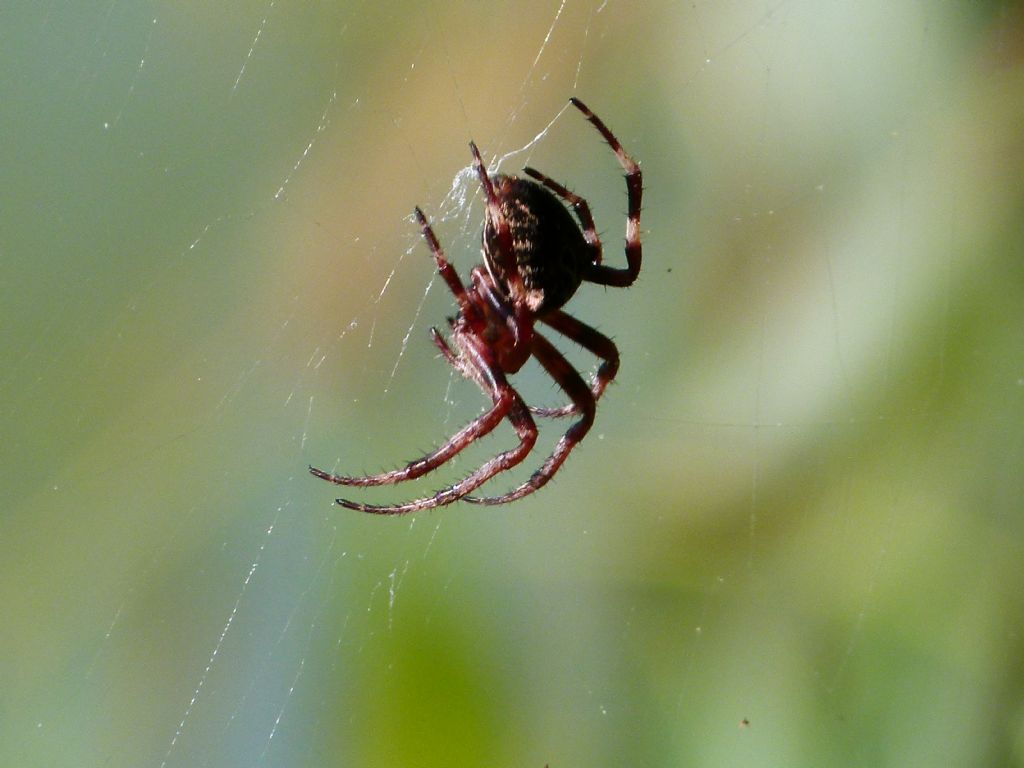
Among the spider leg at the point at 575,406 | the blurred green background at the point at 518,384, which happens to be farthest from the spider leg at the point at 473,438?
the blurred green background at the point at 518,384

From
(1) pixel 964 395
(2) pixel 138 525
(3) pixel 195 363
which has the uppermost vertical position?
(3) pixel 195 363

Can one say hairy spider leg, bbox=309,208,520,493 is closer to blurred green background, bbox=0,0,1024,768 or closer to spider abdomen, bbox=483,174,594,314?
spider abdomen, bbox=483,174,594,314

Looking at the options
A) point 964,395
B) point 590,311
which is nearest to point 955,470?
point 964,395

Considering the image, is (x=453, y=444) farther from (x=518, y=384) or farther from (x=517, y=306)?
(x=518, y=384)

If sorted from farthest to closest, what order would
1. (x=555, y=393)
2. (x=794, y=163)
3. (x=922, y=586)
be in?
(x=794, y=163), (x=922, y=586), (x=555, y=393)

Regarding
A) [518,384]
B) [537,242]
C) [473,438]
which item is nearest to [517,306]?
[537,242]

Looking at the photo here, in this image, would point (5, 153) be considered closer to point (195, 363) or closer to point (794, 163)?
point (195, 363)

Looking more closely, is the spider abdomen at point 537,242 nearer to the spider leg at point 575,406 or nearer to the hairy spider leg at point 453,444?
the hairy spider leg at point 453,444
